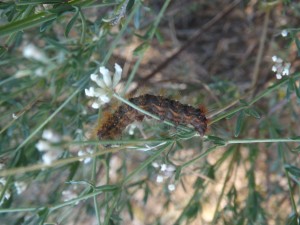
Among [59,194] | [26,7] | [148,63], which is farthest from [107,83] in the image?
[148,63]

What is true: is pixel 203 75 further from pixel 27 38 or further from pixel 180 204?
pixel 27 38

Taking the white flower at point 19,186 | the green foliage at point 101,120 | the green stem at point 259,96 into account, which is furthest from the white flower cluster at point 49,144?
the white flower at point 19,186

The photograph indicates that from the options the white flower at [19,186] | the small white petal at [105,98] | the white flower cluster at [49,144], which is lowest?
the white flower at [19,186]

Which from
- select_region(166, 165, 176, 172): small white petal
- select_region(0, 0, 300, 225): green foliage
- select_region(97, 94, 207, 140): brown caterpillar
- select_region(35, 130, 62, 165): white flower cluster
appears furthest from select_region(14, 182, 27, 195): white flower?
select_region(35, 130, 62, 165): white flower cluster

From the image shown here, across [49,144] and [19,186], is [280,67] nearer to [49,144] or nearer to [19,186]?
[49,144]

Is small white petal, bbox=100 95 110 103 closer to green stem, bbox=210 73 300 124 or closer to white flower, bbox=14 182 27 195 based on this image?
green stem, bbox=210 73 300 124

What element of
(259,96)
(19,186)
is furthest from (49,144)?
(19,186)

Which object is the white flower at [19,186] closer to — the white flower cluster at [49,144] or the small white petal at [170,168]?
the small white petal at [170,168]

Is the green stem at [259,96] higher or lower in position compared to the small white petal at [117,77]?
lower

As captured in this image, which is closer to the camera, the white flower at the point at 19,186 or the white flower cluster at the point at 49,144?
the white flower cluster at the point at 49,144
